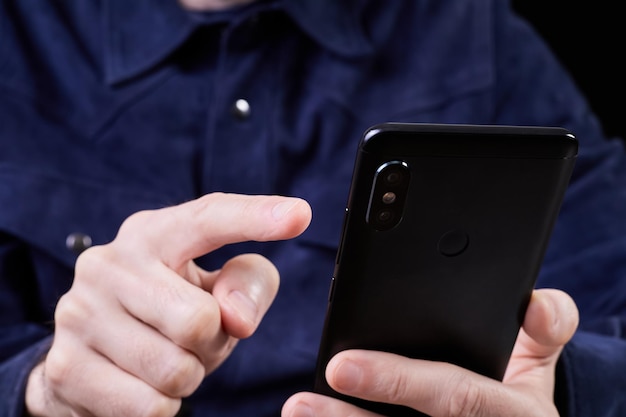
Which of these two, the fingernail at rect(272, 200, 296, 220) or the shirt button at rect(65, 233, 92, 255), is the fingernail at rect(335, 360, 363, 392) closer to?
the fingernail at rect(272, 200, 296, 220)

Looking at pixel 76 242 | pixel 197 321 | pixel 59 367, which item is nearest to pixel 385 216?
pixel 197 321

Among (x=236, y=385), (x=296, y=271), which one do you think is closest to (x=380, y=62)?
(x=296, y=271)

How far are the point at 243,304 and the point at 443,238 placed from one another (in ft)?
0.41

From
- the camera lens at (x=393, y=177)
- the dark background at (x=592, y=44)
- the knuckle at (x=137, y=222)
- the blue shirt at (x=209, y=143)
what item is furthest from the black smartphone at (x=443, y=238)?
the dark background at (x=592, y=44)

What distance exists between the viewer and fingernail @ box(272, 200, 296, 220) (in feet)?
1.19

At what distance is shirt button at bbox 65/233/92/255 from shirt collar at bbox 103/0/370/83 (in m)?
0.15

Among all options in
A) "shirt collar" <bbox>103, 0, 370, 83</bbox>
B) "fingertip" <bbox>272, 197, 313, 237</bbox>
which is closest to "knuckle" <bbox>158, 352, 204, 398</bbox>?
"fingertip" <bbox>272, 197, 313, 237</bbox>

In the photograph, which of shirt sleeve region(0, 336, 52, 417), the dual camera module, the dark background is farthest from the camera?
the dark background

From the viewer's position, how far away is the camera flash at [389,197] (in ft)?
1.18

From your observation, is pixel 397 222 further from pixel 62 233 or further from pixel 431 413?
pixel 62 233

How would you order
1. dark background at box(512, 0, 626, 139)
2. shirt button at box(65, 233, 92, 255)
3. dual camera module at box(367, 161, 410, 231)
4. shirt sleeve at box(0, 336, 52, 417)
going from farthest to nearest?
dark background at box(512, 0, 626, 139) < shirt button at box(65, 233, 92, 255) < shirt sleeve at box(0, 336, 52, 417) < dual camera module at box(367, 161, 410, 231)

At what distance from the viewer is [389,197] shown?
1.18ft

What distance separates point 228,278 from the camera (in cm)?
42

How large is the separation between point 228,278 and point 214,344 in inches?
1.6
